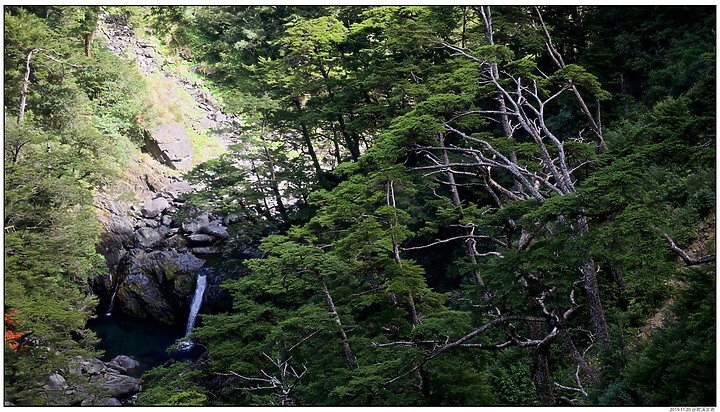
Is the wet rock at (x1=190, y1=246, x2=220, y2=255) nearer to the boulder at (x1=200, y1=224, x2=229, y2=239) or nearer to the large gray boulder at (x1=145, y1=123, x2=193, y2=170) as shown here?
the boulder at (x1=200, y1=224, x2=229, y2=239)

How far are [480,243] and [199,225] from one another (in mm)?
10083

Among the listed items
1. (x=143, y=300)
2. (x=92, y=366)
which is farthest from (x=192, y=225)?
(x=92, y=366)

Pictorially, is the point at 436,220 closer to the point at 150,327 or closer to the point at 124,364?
the point at 124,364

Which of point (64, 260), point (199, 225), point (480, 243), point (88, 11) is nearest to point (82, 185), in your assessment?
point (64, 260)

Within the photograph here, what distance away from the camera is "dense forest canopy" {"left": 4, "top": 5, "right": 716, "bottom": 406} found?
5461 millimetres

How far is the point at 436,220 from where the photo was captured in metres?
10.3

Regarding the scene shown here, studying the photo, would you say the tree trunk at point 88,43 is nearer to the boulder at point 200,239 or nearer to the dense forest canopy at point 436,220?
the dense forest canopy at point 436,220

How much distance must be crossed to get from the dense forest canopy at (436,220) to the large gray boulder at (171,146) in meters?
3.93

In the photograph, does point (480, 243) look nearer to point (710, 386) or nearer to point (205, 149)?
point (710, 386)

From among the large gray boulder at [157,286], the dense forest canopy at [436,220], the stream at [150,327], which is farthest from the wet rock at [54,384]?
the large gray boulder at [157,286]

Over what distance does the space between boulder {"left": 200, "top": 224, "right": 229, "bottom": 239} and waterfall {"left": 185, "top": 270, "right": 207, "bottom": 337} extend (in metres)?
1.73

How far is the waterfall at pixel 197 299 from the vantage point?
51.4ft

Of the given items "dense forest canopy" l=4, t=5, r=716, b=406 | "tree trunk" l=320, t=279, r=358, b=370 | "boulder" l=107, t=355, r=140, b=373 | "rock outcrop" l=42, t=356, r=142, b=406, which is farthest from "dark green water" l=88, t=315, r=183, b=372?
"tree trunk" l=320, t=279, r=358, b=370

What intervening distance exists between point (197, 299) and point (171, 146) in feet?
23.7
